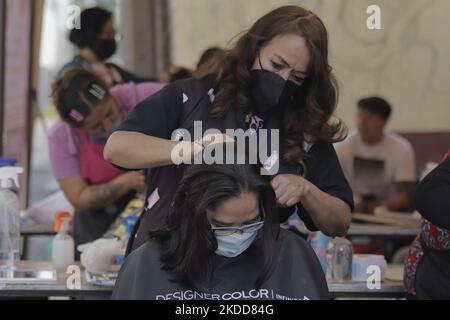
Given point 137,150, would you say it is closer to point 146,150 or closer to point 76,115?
point 146,150

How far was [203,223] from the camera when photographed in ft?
7.20

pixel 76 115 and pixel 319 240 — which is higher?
pixel 76 115

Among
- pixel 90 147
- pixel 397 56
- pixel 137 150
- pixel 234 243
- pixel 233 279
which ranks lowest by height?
pixel 233 279

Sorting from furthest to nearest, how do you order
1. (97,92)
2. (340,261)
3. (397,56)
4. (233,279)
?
(397,56)
(97,92)
(340,261)
(233,279)

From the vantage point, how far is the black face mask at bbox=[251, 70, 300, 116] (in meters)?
2.49

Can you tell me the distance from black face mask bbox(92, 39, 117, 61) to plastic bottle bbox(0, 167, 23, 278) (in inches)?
54.0

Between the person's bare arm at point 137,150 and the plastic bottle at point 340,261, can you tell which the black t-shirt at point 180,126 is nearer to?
the person's bare arm at point 137,150

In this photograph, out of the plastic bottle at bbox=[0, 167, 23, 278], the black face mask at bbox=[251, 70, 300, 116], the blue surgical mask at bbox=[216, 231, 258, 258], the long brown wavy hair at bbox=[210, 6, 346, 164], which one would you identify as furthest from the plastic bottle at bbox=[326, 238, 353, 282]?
the plastic bottle at bbox=[0, 167, 23, 278]

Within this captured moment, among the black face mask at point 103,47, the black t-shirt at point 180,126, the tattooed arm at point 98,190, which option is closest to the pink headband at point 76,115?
the tattooed arm at point 98,190

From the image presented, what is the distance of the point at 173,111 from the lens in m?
2.54

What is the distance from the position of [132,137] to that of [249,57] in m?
0.43

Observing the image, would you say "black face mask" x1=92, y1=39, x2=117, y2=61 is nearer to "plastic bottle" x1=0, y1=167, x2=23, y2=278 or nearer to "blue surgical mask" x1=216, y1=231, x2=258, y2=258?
"plastic bottle" x1=0, y1=167, x2=23, y2=278

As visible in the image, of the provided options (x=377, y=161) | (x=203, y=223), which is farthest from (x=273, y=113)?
(x=377, y=161)

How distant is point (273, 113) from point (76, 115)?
4.25ft
